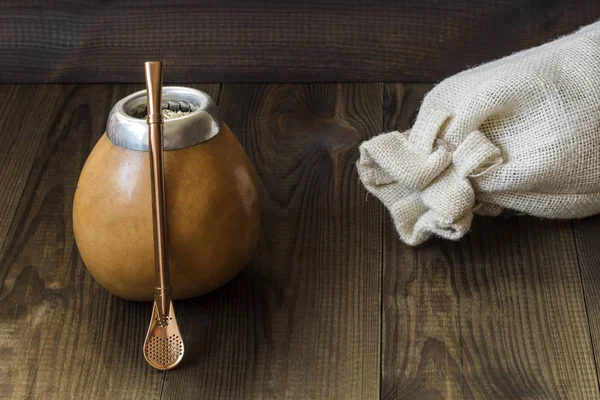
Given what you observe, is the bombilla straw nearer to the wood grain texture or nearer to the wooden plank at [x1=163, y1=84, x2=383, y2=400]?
the wooden plank at [x1=163, y1=84, x2=383, y2=400]

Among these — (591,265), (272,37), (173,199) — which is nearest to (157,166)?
(173,199)

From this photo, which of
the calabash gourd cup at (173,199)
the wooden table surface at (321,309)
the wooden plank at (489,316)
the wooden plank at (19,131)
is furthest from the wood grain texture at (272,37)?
the calabash gourd cup at (173,199)

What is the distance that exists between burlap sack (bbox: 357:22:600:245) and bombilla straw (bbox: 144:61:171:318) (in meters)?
0.29

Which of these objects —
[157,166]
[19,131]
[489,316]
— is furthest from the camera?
[19,131]

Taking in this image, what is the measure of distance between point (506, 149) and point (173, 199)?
375mm

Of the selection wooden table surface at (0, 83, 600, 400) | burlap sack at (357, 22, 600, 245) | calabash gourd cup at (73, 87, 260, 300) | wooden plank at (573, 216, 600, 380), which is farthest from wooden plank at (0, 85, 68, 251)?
wooden plank at (573, 216, 600, 380)

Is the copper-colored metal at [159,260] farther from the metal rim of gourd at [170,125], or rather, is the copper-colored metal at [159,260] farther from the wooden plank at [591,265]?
the wooden plank at [591,265]

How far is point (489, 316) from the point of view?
958 millimetres

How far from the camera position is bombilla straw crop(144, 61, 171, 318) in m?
0.85

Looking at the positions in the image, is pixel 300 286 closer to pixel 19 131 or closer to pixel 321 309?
pixel 321 309

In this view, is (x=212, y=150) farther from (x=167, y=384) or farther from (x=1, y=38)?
(x=1, y=38)

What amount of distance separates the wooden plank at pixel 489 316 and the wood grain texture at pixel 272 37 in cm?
38

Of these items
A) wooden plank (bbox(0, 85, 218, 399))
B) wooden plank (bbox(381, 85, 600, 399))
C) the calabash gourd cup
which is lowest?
wooden plank (bbox(0, 85, 218, 399))

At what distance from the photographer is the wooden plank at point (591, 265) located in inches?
37.1
